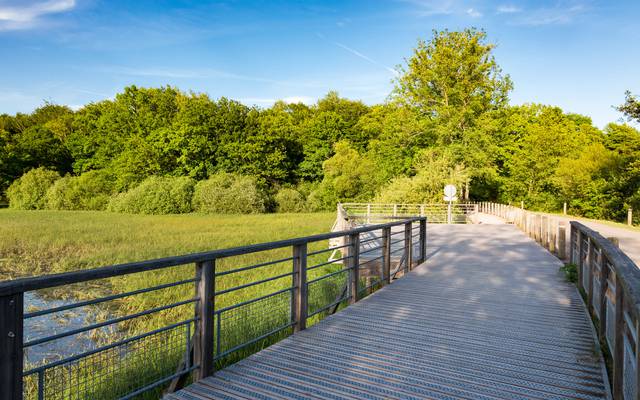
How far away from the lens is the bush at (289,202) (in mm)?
50312

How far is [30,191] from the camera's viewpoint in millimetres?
51875

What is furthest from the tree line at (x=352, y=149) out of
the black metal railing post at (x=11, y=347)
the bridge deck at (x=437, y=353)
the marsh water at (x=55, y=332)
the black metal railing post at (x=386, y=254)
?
the black metal railing post at (x=11, y=347)

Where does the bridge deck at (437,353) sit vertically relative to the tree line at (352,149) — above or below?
below

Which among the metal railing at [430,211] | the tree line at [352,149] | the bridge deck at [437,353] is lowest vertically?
the bridge deck at [437,353]

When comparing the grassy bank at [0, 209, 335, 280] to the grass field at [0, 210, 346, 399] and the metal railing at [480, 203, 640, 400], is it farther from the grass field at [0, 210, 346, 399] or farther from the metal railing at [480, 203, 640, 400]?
the metal railing at [480, 203, 640, 400]

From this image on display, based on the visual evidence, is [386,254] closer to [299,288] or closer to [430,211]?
[299,288]

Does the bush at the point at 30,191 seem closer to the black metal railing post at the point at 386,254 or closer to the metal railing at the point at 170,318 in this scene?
the metal railing at the point at 170,318

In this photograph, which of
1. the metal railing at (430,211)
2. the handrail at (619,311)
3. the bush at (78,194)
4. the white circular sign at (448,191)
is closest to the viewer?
the handrail at (619,311)

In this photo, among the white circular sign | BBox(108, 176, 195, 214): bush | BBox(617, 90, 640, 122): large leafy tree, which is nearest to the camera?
the white circular sign

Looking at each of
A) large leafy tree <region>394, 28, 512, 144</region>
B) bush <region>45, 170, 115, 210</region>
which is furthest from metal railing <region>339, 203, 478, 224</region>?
bush <region>45, 170, 115, 210</region>

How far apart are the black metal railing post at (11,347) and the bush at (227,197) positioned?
44.0 meters

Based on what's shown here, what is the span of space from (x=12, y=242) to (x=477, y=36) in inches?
1487

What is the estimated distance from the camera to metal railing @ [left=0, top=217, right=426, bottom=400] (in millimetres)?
2795

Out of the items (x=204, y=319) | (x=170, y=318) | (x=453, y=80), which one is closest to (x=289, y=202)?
(x=453, y=80)
